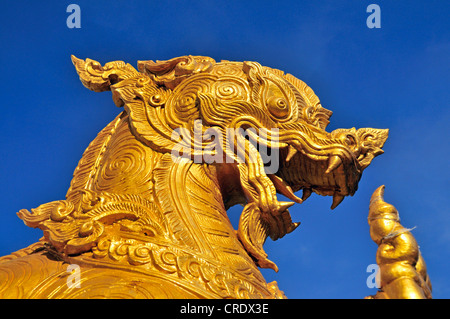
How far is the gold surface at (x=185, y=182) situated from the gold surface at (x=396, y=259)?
2.77 ft

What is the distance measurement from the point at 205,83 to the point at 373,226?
6.48 feet

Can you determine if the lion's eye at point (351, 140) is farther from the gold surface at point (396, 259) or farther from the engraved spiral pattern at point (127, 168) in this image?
the engraved spiral pattern at point (127, 168)

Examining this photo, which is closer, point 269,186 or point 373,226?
point 373,226

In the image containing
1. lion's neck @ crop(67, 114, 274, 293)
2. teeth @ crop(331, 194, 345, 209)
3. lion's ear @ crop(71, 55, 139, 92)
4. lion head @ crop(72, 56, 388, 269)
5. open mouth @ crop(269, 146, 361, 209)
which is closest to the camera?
lion's neck @ crop(67, 114, 274, 293)

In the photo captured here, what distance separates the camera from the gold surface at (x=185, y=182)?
3.31 meters

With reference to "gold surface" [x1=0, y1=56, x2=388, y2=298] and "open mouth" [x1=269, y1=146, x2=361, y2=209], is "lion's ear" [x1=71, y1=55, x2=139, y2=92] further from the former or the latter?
"open mouth" [x1=269, y1=146, x2=361, y2=209]

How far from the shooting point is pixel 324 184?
4.50 meters

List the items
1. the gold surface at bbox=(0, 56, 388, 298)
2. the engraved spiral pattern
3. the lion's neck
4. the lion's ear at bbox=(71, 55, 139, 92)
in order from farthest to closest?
the lion's ear at bbox=(71, 55, 139, 92), the engraved spiral pattern, the lion's neck, the gold surface at bbox=(0, 56, 388, 298)

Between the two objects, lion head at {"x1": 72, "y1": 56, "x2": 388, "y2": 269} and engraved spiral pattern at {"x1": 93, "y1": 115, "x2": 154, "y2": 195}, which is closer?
engraved spiral pattern at {"x1": 93, "y1": 115, "x2": 154, "y2": 195}

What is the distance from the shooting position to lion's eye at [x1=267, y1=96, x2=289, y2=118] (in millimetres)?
4492

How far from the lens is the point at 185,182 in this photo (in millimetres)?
3998

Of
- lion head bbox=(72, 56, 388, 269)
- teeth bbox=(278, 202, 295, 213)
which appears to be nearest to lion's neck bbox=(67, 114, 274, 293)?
lion head bbox=(72, 56, 388, 269)
